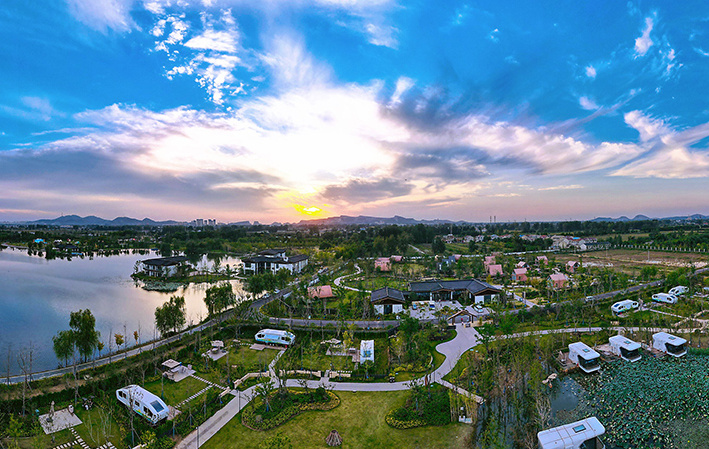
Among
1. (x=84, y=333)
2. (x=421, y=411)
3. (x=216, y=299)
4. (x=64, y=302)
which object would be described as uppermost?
(x=216, y=299)

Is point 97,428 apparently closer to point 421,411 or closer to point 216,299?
point 421,411

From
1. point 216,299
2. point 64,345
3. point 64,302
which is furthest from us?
point 64,302

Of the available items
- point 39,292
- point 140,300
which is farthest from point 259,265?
point 39,292

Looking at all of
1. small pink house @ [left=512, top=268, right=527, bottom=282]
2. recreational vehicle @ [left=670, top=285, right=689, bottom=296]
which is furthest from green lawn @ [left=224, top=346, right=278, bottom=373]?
recreational vehicle @ [left=670, top=285, right=689, bottom=296]

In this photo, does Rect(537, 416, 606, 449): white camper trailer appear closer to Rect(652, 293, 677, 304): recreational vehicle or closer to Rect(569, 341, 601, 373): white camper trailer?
Rect(569, 341, 601, 373): white camper trailer

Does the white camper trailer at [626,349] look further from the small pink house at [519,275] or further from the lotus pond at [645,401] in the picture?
the small pink house at [519,275]

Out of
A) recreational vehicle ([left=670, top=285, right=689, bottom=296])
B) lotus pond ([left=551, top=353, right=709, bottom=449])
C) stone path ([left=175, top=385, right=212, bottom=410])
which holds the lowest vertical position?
lotus pond ([left=551, top=353, right=709, bottom=449])

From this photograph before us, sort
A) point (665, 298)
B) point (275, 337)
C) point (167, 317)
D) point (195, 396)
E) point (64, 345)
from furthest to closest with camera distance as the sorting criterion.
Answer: point (665, 298) < point (167, 317) < point (275, 337) < point (64, 345) < point (195, 396)

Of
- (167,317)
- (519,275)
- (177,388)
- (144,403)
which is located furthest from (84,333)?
(519,275)
